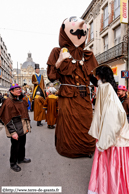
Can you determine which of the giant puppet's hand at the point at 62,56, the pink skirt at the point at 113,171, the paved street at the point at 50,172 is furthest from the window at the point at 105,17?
the pink skirt at the point at 113,171

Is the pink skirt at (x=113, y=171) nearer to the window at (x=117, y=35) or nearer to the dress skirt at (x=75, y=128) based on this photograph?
the dress skirt at (x=75, y=128)

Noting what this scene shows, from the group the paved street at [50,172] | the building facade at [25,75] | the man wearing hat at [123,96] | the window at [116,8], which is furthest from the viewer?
the building facade at [25,75]

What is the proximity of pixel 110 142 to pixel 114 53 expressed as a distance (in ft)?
40.7

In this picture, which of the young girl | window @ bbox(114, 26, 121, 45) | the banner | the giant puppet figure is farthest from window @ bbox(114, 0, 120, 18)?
the young girl

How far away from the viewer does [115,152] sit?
5.70 ft

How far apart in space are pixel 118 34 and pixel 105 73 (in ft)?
42.0

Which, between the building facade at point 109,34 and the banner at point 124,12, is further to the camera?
the building facade at point 109,34

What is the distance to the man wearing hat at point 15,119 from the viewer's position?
2.59 metres

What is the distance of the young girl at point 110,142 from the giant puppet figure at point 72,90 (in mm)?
1080

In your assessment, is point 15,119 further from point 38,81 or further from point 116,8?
point 116,8

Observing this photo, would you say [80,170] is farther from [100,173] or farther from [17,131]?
[17,131]

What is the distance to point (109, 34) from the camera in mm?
13734

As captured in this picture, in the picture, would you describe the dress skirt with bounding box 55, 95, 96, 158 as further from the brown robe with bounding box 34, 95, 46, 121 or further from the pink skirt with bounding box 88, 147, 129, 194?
the brown robe with bounding box 34, 95, 46, 121

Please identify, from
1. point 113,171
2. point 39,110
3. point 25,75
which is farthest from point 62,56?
point 25,75
